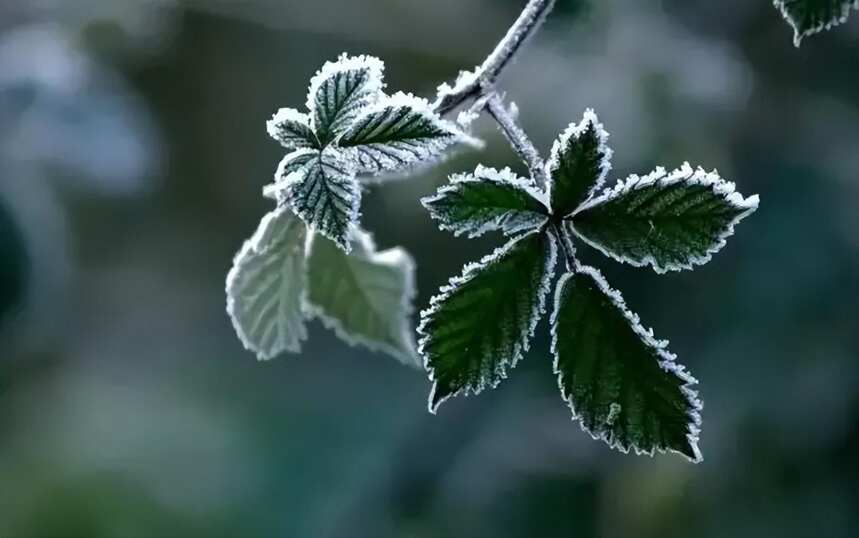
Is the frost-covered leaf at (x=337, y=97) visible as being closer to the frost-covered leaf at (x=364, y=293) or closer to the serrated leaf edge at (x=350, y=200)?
the serrated leaf edge at (x=350, y=200)

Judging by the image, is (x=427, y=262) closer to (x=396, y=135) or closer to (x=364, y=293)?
(x=364, y=293)

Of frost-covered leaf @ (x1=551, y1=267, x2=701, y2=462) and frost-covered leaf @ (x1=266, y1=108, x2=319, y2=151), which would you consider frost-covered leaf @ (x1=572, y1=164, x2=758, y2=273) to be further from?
frost-covered leaf @ (x1=266, y1=108, x2=319, y2=151)

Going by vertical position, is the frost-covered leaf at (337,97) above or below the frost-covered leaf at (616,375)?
above

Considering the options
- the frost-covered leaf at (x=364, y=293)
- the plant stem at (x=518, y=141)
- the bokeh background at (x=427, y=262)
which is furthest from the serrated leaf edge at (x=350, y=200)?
the bokeh background at (x=427, y=262)

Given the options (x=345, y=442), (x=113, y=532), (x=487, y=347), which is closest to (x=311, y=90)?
(x=487, y=347)

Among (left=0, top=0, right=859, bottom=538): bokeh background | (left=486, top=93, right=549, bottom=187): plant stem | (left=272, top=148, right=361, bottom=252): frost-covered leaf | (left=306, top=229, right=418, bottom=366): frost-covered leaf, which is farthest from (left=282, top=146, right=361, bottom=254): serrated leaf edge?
(left=0, top=0, right=859, bottom=538): bokeh background
